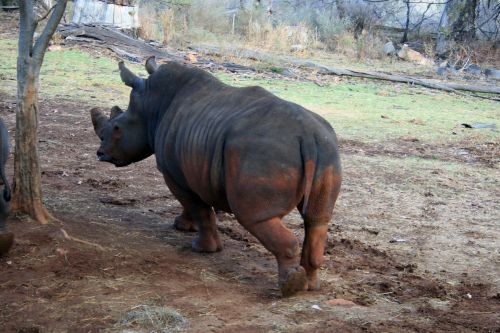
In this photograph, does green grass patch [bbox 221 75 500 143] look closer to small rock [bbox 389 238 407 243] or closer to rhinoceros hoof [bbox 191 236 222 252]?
small rock [bbox 389 238 407 243]

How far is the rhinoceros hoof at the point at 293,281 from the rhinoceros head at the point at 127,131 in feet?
7.47

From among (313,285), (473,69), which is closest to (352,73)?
(473,69)

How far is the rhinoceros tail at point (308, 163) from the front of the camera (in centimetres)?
486

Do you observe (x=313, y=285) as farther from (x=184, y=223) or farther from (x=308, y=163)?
(x=184, y=223)

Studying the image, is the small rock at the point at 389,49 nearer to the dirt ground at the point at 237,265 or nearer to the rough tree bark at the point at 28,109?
the dirt ground at the point at 237,265

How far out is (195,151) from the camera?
5559 mm

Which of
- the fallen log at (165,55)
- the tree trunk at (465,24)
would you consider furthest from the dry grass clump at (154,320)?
the tree trunk at (465,24)

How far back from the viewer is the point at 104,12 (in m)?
21.0

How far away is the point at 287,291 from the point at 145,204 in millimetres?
2903

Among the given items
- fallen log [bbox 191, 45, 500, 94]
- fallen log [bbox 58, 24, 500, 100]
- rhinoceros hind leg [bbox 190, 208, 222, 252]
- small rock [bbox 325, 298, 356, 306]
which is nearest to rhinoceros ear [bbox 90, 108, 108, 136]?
rhinoceros hind leg [bbox 190, 208, 222, 252]

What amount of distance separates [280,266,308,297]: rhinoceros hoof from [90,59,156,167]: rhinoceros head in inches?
89.7

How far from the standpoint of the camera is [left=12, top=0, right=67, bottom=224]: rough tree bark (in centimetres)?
601

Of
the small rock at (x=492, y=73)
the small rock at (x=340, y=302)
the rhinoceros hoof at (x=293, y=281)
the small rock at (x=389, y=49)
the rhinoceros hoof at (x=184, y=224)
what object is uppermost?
the small rock at (x=389, y=49)

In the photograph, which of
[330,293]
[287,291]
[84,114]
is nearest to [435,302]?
[330,293]
